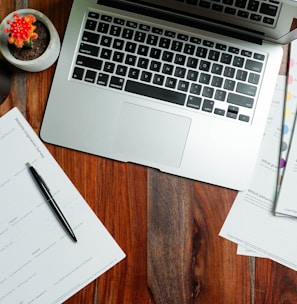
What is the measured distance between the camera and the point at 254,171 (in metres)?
0.71

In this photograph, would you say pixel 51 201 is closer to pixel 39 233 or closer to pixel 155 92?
pixel 39 233

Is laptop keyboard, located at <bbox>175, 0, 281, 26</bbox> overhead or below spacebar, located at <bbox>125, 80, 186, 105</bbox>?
overhead

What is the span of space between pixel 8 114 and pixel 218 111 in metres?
0.32

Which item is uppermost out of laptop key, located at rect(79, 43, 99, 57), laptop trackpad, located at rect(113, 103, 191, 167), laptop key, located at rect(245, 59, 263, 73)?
laptop key, located at rect(245, 59, 263, 73)

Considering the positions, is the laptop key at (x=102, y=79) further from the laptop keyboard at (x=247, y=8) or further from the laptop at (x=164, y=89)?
the laptop keyboard at (x=247, y=8)

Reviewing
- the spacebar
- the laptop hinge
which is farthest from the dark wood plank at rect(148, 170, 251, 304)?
the laptop hinge

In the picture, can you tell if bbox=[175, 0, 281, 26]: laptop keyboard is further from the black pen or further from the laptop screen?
the black pen

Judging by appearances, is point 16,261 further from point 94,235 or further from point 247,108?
point 247,108

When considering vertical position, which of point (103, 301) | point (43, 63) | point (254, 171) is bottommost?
point (103, 301)

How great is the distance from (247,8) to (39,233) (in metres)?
0.44

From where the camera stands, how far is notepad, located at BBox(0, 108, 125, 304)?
2.28 feet

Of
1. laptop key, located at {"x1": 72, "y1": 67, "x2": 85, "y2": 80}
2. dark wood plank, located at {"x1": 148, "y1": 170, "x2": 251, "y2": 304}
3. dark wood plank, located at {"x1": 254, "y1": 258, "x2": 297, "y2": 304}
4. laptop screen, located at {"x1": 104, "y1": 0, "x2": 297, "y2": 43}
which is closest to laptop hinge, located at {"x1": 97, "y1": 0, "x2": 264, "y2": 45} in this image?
laptop screen, located at {"x1": 104, "y1": 0, "x2": 297, "y2": 43}

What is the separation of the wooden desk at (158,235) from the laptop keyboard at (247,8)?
0.70ft

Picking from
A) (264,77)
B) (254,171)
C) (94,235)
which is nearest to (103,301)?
(94,235)
